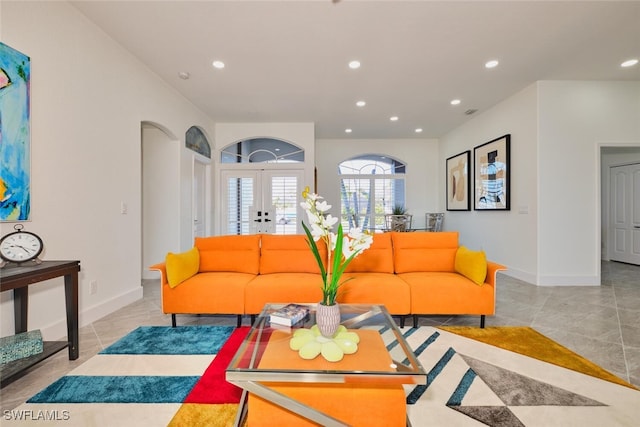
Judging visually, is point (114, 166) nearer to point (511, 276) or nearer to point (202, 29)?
point (202, 29)

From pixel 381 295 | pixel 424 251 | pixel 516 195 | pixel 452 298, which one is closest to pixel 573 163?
pixel 516 195

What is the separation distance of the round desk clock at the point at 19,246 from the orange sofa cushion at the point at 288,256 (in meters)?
1.70

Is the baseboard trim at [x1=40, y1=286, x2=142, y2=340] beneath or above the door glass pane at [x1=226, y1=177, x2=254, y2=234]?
beneath

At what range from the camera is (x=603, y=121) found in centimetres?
398

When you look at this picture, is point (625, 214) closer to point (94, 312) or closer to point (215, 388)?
point (215, 388)

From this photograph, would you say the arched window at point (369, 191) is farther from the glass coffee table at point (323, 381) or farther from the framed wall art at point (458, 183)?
the glass coffee table at point (323, 381)

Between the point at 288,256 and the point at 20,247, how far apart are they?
199 cm

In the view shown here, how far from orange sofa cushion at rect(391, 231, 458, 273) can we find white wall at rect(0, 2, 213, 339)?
9.96ft

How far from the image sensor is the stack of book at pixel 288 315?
1.68 m

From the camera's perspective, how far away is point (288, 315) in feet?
5.65

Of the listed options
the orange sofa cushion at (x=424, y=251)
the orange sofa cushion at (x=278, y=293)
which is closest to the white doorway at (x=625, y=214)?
the orange sofa cushion at (x=424, y=251)

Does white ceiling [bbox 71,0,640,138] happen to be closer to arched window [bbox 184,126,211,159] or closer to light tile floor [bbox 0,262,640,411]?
arched window [bbox 184,126,211,159]

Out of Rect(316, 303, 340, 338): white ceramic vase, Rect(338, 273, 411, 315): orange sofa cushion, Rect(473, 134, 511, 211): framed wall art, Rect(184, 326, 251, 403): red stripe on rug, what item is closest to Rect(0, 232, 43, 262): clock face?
Rect(184, 326, 251, 403): red stripe on rug

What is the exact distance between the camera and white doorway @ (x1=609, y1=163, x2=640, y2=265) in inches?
218
